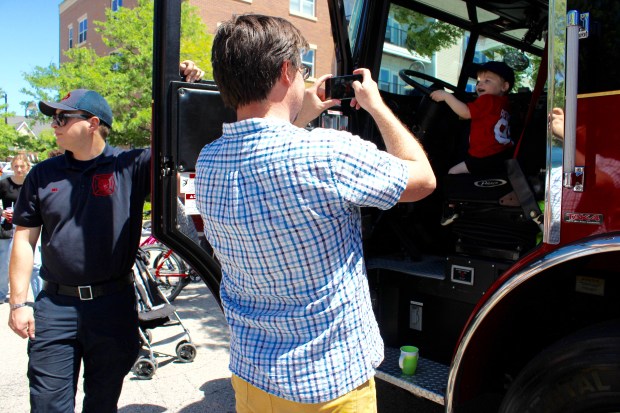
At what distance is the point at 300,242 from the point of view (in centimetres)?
143

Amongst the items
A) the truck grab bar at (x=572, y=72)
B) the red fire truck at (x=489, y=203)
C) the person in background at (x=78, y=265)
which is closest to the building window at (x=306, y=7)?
the red fire truck at (x=489, y=203)

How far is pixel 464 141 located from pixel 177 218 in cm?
173

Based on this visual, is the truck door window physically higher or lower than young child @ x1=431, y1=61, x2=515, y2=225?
higher

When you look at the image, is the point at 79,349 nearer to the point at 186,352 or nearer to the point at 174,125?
the point at 174,125

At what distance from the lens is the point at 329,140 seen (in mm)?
1383

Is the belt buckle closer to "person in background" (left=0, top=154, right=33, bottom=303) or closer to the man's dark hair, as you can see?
the man's dark hair

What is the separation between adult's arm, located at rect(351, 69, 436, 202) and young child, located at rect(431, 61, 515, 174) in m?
1.43

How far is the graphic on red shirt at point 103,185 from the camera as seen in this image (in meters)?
2.58

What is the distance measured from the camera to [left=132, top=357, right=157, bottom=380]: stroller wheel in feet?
13.6

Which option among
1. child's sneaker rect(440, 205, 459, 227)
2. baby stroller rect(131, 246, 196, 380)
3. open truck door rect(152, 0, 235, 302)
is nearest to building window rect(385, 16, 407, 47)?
child's sneaker rect(440, 205, 459, 227)

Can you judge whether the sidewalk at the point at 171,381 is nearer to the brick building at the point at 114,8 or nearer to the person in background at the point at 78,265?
the person in background at the point at 78,265

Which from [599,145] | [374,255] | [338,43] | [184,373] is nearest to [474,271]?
[374,255]

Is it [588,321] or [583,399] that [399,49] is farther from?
[583,399]

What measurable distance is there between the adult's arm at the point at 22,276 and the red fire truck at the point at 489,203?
656mm
